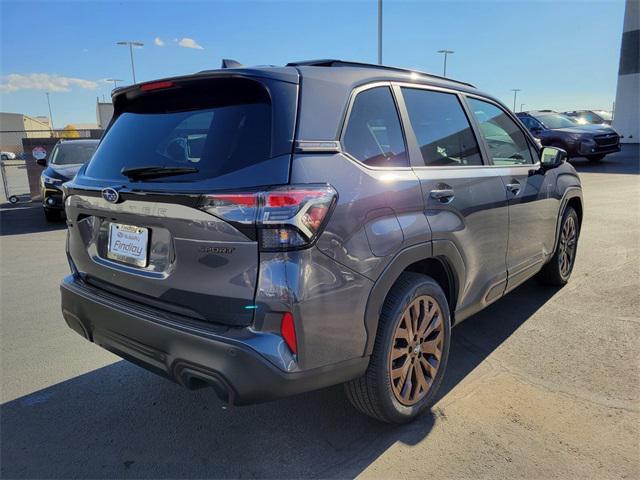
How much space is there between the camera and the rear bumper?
2021 mm

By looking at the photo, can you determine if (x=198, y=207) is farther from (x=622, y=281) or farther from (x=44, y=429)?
(x=622, y=281)

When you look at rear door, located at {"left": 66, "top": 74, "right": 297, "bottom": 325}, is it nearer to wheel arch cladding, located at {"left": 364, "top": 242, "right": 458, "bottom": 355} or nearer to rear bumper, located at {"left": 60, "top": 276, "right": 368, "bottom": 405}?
rear bumper, located at {"left": 60, "top": 276, "right": 368, "bottom": 405}

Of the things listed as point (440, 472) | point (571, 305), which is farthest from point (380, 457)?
point (571, 305)

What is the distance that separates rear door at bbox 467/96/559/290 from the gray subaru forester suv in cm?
49

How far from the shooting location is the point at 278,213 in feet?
6.44

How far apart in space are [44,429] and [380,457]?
1900mm

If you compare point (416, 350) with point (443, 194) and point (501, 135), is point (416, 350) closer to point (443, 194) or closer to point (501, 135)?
point (443, 194)

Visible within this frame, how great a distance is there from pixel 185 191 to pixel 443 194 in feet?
4.74

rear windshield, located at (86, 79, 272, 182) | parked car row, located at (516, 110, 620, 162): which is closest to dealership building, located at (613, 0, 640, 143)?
parked car row, located at (516, 110, 620, 162)

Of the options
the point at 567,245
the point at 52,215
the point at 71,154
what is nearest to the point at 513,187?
the point at 567,245

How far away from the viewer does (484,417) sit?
2785 mm

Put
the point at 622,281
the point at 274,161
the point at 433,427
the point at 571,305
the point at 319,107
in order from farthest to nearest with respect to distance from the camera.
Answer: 1. the point at 622,281
2. the point at 571,305
3. the point at 433,427
4. the point at 319,107
5. the point at 274,161

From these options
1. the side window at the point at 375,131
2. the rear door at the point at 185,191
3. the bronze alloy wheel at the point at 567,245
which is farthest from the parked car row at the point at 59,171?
the bronze alloy wheel at the point at 567,245

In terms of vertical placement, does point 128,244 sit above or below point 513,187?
below
